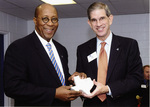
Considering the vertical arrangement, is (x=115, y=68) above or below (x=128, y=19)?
below

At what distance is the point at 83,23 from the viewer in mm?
6773

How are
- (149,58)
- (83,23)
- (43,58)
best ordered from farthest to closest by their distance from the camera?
(83,23)
(149,58)
(43,58)

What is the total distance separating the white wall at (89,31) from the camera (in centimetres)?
630

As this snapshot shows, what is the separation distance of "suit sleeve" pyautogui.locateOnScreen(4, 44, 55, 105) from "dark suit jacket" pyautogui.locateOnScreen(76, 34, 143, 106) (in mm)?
500

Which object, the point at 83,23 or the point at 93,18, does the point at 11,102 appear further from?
the point at 93,18

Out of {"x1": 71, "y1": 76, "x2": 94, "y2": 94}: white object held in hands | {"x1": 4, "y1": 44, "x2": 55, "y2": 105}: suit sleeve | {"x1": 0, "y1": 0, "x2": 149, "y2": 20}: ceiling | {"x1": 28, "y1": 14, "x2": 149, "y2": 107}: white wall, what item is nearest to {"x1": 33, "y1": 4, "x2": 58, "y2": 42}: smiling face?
{"x1": 4, "y1": 44, "x2": 55, "y2": 105}: suit sleeve

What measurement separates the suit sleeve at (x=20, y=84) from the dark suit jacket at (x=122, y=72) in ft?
1.64

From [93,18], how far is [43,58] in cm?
59

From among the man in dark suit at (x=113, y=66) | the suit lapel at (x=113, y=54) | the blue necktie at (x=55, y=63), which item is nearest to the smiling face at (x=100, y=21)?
the man in dark suit at (x=113, y=66)

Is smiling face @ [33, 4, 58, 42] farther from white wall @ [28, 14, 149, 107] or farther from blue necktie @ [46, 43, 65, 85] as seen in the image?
white wall @ [28, 14, 149, 107]

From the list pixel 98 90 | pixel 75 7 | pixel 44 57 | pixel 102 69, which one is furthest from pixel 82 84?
pixel 75 7

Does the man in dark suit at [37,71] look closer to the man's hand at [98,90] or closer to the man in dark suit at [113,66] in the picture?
the man's hand at [98,90]

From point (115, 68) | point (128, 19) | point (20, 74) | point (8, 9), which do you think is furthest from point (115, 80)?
point (128, 19)

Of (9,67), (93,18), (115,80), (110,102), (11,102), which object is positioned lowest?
(11,102)
